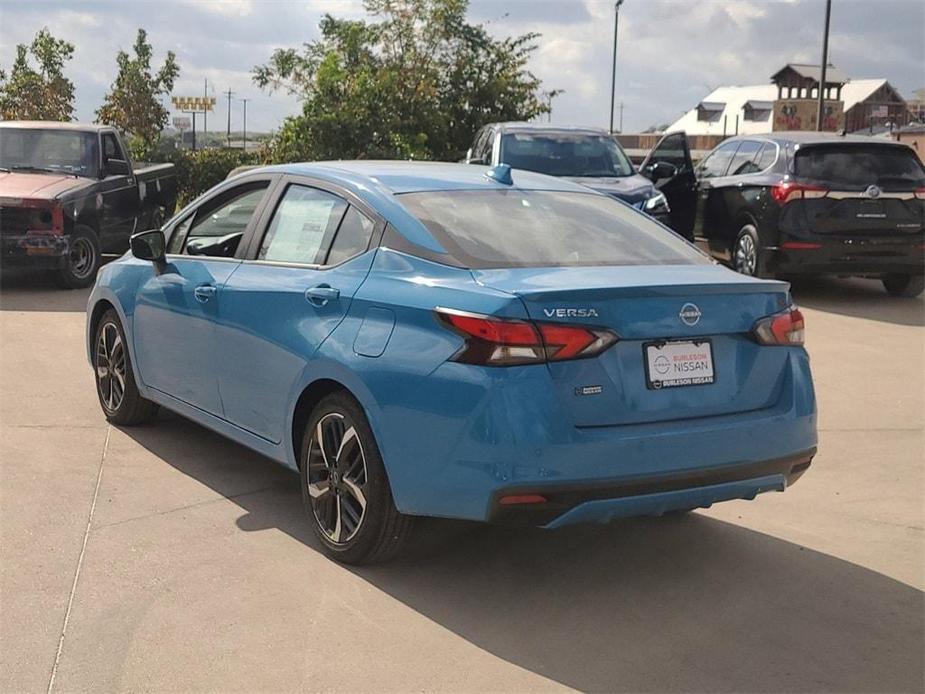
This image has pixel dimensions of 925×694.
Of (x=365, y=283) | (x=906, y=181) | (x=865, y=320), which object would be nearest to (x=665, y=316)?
(x=365, y=283)

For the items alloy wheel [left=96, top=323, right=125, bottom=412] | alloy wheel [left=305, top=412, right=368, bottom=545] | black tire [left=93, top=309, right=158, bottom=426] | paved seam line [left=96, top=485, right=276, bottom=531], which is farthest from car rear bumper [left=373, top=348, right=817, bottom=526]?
alloy wheel [left=96, top=323, right=125, bottom=412]

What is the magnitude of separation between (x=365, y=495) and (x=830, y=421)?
156 inches

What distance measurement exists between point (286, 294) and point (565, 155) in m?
8.75

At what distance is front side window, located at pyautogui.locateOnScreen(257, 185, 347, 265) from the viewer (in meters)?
4.94

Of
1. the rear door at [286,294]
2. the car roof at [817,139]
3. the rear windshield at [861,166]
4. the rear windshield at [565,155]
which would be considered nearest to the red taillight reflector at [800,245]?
the rear windshield at [861,166]

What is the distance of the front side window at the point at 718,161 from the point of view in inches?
530

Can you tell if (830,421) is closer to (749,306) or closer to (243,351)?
(749,306)

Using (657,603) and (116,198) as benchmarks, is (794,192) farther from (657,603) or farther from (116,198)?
(657,603)

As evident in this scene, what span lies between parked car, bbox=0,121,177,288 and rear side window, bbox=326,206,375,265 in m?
7.77

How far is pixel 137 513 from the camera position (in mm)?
5176

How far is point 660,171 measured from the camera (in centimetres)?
1288

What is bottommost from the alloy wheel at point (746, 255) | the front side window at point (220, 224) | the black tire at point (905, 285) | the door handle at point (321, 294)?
the black tire at point (905, 285)

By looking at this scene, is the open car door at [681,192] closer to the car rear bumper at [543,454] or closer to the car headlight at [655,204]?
the car headlight at [655,204]

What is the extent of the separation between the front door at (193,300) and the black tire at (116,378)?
0.27m
